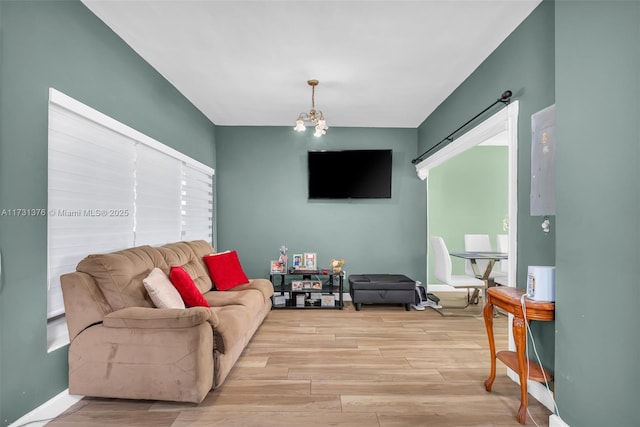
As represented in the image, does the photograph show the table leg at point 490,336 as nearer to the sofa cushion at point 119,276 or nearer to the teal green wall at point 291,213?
the sofa cushion at point 119,276

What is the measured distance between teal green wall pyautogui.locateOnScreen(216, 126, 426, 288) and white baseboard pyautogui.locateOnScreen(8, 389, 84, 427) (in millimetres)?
3040

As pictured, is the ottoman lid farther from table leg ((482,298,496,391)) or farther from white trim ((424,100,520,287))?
table leg ((482,298,496,391))

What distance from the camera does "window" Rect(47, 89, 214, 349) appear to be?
2.09m

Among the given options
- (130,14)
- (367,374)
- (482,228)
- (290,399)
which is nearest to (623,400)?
(367,374)

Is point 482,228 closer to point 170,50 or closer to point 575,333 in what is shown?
point 575,333

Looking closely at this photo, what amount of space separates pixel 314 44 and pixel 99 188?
2.09 metres

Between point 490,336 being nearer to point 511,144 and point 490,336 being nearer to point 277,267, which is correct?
point 511,144

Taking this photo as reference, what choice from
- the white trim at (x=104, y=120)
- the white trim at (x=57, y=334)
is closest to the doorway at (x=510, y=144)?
the white trim at (x=104, y=120)

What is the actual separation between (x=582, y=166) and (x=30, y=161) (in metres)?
3.03

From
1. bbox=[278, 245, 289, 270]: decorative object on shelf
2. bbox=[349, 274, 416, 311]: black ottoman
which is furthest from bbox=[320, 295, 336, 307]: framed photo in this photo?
bbox=[278, 245, 289, 270]: decorative object on shelf

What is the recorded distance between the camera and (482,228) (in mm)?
5793

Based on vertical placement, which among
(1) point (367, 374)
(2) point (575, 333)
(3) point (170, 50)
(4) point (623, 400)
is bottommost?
(1) point (367, 374)

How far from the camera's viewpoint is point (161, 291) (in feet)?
7.84

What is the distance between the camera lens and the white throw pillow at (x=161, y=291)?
2.35 meters
